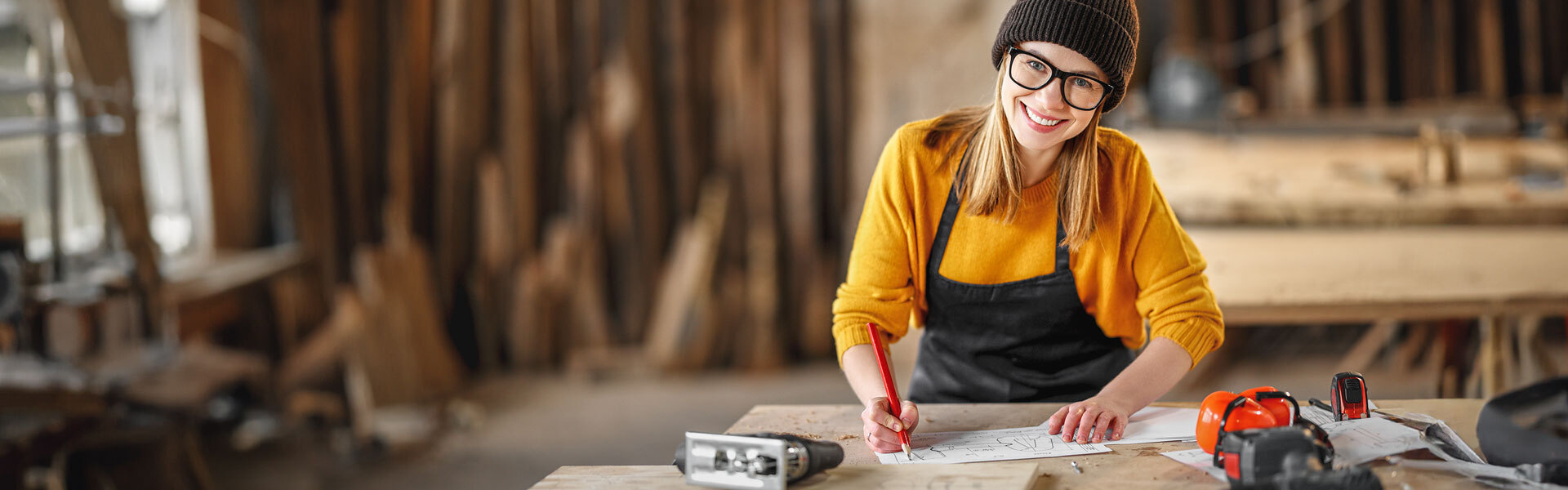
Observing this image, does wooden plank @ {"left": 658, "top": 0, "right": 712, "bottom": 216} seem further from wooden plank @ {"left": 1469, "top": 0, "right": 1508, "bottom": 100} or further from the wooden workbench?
wooden plank @ {"left": 1469, "top": 0, "right": 1508, "bottom": 100}

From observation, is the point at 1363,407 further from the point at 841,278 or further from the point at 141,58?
the point at 141,58

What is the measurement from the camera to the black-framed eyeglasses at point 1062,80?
168cm

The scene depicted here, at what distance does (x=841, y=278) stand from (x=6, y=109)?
11.7ft

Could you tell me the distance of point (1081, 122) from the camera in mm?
1718

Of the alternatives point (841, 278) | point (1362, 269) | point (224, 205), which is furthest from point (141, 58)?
point (1362, 269)

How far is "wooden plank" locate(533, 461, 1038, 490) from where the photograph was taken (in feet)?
4.44

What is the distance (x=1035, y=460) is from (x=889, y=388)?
0.25 m

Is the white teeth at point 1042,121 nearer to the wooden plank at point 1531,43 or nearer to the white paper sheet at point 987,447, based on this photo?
the white paper sheet at point 987,447

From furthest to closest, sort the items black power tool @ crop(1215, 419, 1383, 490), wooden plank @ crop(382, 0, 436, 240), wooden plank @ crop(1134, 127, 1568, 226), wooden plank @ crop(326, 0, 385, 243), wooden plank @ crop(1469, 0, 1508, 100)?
wooden plank @ crop(1469, 0, 1508, 100), wooden plank @ crop(382, 0, 436, 240), wooden plank @ crop(326, 0, 385, 243), wooden plank @ crop(1134, 127, 1568, 226), black power tool @ crop(1215, 419, 1383, 490)

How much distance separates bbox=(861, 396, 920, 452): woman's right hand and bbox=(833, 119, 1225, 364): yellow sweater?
9.8 inches

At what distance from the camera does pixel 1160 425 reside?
5.36ft

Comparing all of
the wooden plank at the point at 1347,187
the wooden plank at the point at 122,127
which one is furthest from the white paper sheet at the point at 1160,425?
the wooden plank at the point at 122,127

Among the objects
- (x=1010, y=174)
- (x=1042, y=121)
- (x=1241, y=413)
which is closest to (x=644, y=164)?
(x=1010, y=174)

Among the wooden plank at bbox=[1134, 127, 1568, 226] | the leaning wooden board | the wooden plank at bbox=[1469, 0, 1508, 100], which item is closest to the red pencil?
the leaning wooden board
